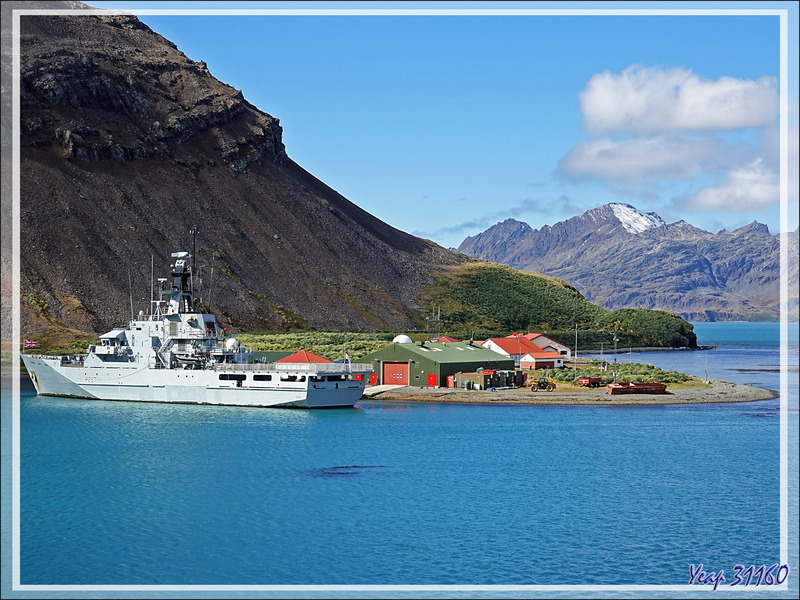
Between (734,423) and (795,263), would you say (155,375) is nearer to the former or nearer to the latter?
(734,423)

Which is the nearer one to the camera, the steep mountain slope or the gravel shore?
the gravel shore

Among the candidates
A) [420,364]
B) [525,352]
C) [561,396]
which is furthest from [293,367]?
[525,352]

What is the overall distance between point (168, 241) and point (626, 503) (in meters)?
112

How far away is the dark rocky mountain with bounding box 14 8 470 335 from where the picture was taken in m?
123

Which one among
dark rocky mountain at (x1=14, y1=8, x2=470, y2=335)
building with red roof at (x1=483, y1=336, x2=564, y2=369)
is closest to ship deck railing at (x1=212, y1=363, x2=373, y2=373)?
building with red roof at (x1=483, y1=336, x2=564, y2=369)

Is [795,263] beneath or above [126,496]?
above

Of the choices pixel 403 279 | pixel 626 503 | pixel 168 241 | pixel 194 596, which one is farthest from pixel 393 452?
pixel 403 279

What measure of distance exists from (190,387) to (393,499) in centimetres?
3621

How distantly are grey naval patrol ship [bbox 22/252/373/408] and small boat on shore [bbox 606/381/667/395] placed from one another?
68.1 ft

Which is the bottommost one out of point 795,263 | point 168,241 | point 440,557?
point 440,557

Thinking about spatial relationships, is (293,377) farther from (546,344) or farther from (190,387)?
(546,344)

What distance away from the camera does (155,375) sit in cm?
7094

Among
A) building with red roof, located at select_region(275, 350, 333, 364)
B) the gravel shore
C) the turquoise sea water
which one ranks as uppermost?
building with red roof, located at select_region(275, 350, 333, 364)

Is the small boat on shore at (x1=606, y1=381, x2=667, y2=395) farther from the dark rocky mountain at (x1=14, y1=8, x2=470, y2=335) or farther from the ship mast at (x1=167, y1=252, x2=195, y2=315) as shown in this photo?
the dark rocky mountain at (x1=14, y1=8, x2=470, y2=335)
